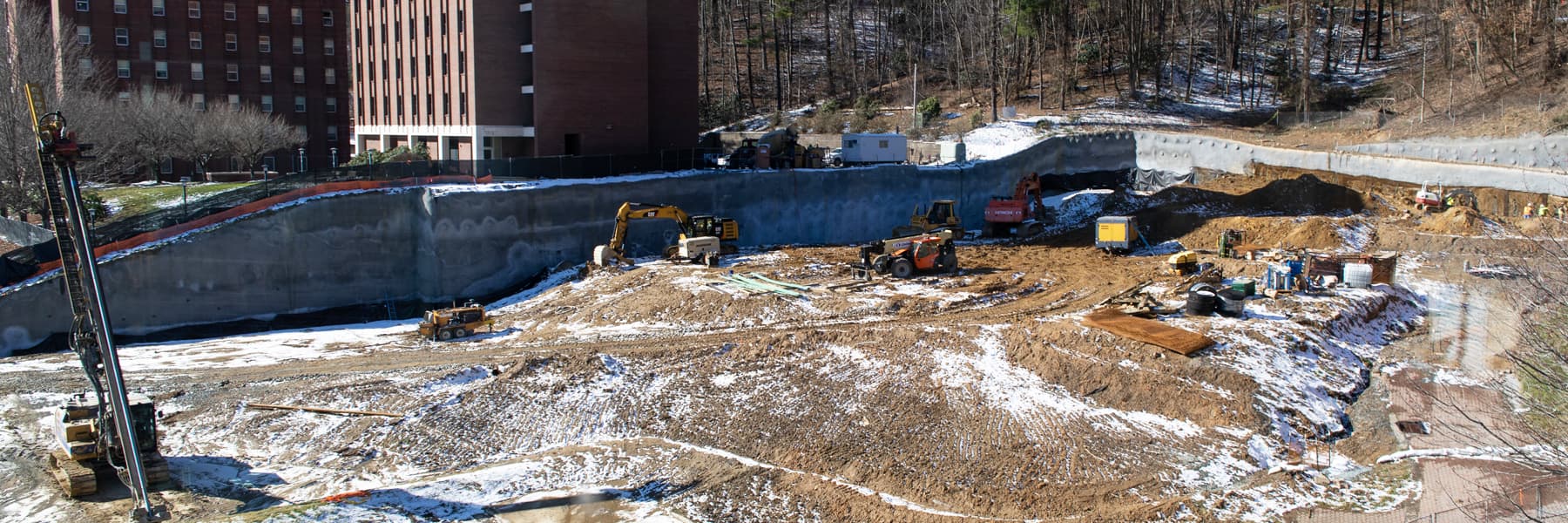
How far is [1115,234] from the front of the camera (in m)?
40.5

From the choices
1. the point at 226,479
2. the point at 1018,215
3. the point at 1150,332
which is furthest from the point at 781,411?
the point at 1018,215

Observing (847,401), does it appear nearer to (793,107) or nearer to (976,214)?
(976,214)

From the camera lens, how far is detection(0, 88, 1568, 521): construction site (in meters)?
19.7

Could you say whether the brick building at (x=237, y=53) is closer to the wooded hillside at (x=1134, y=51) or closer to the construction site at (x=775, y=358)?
the wooded hillside at (x=1134, y=51)

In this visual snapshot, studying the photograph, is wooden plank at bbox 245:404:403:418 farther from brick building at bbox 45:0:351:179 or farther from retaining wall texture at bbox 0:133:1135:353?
brick building at bbox 45:0:351:179

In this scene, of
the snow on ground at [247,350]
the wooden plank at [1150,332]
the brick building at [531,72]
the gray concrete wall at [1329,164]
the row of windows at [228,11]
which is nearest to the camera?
the wooden plank at [1150,332]

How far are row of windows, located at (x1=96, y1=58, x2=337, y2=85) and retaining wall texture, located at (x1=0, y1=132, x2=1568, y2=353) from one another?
36.7 m

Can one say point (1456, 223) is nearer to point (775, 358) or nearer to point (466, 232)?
point (775, 358)

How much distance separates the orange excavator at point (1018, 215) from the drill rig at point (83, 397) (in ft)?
107

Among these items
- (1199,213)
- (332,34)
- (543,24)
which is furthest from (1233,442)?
(332,34)

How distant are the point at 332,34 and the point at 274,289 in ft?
148

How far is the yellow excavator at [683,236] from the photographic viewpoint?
38.2 metres

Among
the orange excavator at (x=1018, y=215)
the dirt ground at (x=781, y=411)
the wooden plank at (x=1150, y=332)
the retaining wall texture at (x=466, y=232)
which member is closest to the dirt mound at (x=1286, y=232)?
the orange excavator at (x=1018, y=215)

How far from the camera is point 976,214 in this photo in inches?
2045
